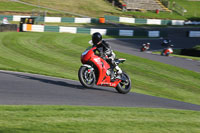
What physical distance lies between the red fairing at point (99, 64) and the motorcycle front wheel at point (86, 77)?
0.71 feet

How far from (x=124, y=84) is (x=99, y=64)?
131cm

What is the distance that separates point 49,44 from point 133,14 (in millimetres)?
35495

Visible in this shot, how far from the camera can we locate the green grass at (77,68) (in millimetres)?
14367

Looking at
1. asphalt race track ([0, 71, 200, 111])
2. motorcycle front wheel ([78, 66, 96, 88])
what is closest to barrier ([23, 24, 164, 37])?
asphalt race track ([0, 71, 200, 111])

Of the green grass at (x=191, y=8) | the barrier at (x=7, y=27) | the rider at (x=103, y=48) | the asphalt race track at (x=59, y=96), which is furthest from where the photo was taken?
the green grass at (x=191, y=8)

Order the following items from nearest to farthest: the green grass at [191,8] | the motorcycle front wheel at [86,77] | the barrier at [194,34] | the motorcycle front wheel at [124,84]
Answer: the motorcycle front wheel at [86,77] → the motorcycle front wheel at [124,84] → the barrier at [194,34] → the green grass at [191,8]

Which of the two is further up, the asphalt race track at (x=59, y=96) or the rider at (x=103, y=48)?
the rider at (x=103, y=48)

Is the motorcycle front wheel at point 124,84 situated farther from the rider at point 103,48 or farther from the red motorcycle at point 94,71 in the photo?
the rider at point 103,48

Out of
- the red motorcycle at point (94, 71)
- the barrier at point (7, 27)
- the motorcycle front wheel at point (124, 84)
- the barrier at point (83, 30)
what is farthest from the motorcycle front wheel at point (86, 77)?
the barrier at point (83, 30)

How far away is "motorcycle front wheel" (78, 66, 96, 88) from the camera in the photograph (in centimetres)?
1028

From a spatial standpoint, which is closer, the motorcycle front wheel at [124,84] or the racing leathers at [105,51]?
the racing leathers at [105,51]

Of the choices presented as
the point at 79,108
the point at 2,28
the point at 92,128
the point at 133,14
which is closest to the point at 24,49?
Result: the point at 2,28

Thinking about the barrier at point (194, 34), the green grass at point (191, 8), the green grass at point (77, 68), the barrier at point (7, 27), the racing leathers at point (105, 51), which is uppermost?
the green grass at point (191, 8)

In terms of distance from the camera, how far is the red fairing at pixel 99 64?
34.2ft
